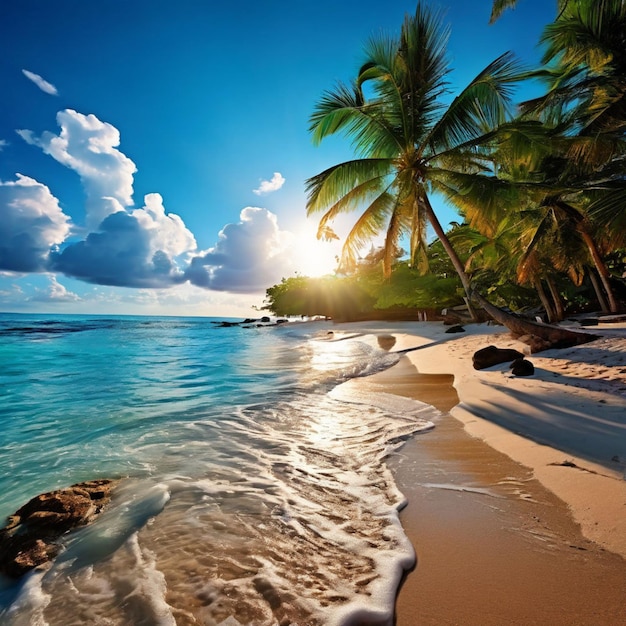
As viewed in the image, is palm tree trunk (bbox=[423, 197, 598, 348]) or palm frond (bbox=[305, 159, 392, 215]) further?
palm frond (bbox=[305, 159, 392, 215])

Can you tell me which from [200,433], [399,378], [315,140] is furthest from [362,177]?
[200,433]

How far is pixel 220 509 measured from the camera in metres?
3.00

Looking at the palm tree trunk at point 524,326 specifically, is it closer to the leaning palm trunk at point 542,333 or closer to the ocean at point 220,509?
the leaning palm trunk at point 542,333

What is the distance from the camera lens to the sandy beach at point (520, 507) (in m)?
1.70

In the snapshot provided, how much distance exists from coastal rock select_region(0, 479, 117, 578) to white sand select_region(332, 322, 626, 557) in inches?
155

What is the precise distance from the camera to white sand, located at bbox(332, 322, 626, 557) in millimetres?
2512

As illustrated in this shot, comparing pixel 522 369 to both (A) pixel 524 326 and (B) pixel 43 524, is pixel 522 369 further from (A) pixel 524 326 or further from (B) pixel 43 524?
(B) pixel 43 524

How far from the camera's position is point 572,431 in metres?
3.84

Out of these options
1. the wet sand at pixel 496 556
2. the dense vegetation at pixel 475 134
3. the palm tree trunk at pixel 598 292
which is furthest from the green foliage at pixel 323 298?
the wet sand at pixel 496 556

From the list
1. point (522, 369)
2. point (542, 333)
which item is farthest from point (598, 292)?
point (522, 369)

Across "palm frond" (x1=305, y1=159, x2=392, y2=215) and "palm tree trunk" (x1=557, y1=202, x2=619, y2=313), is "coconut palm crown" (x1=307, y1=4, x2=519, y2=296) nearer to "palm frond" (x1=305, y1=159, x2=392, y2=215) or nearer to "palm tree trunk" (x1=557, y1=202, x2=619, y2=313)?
"palm frond" (x1=305, y1=159, x2=392, y2=215)

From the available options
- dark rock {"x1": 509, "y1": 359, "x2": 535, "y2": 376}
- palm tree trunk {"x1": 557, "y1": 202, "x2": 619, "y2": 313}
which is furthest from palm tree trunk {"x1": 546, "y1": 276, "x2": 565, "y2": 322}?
dark rock {"x1": 509, "y1": 359, "x2": 535, "y2": 376}

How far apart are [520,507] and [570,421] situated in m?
2.26

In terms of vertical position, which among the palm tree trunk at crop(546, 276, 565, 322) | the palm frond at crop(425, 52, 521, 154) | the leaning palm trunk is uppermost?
the palm frond at crop(425, 52, 521, 154)
